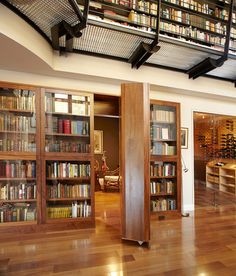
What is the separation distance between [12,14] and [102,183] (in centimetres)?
469

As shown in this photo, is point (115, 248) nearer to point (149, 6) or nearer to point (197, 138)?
point (149, 6)

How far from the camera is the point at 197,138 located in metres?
8.39

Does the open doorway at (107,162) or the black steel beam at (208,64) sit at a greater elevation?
the black steel beam at (208,64)

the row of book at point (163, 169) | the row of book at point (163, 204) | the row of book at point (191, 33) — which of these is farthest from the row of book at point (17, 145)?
the row of book at point (191, 33)

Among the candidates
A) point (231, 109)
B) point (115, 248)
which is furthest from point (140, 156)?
point (231, 109)

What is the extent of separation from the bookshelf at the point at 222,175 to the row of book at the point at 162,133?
3.32 meters

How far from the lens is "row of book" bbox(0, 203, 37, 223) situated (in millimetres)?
2758

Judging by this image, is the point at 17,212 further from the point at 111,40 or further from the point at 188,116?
the point at 188,116

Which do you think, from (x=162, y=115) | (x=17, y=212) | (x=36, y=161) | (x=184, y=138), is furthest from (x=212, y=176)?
(x=17, y=212)

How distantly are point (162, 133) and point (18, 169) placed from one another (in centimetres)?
260

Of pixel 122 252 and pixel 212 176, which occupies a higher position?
pixel 212 176

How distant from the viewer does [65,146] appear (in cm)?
305

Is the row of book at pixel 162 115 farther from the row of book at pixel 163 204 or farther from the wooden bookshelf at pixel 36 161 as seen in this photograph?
the row of book at pixel 163 204

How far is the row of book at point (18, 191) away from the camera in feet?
9.09
